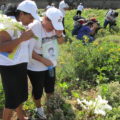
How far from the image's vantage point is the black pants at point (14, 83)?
329cm

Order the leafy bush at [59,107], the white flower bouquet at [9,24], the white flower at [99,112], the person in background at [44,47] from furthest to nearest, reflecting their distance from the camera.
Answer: the leafy bush at [59,107], the white flower at [99,112], the person in background at [44,47], the white flower bouquet at [9,24]

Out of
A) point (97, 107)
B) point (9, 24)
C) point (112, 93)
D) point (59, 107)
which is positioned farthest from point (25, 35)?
point (112, 93)

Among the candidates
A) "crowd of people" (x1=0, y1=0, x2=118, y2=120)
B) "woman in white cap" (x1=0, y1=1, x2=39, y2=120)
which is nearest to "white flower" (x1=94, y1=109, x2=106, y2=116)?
"crowd of people" (x1=0, y1=0, x2=118, y2=120)

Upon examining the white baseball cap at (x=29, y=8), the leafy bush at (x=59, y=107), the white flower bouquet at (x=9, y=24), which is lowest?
the leafy bush at (x=59, y=107)

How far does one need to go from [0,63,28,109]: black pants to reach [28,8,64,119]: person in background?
1.13 feet

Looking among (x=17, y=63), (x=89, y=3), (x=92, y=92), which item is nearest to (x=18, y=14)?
(x=17, y=63)

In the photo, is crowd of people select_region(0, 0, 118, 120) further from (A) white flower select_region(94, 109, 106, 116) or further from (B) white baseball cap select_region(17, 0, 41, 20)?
(A) white flower select_region(94, 109, 106, 116)

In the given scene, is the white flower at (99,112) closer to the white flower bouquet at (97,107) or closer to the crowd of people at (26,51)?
the white flower bouquet at (97,107)

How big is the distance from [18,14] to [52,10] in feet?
1.26

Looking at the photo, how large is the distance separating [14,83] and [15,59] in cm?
27

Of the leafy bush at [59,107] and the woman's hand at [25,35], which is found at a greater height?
the woman's hand at [25,35]

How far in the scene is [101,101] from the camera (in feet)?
13.2

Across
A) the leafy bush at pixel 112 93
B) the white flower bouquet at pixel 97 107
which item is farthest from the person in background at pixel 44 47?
the leafy bush at pixel 112 93

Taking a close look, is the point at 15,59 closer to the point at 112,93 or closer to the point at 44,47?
the point at 44,47
